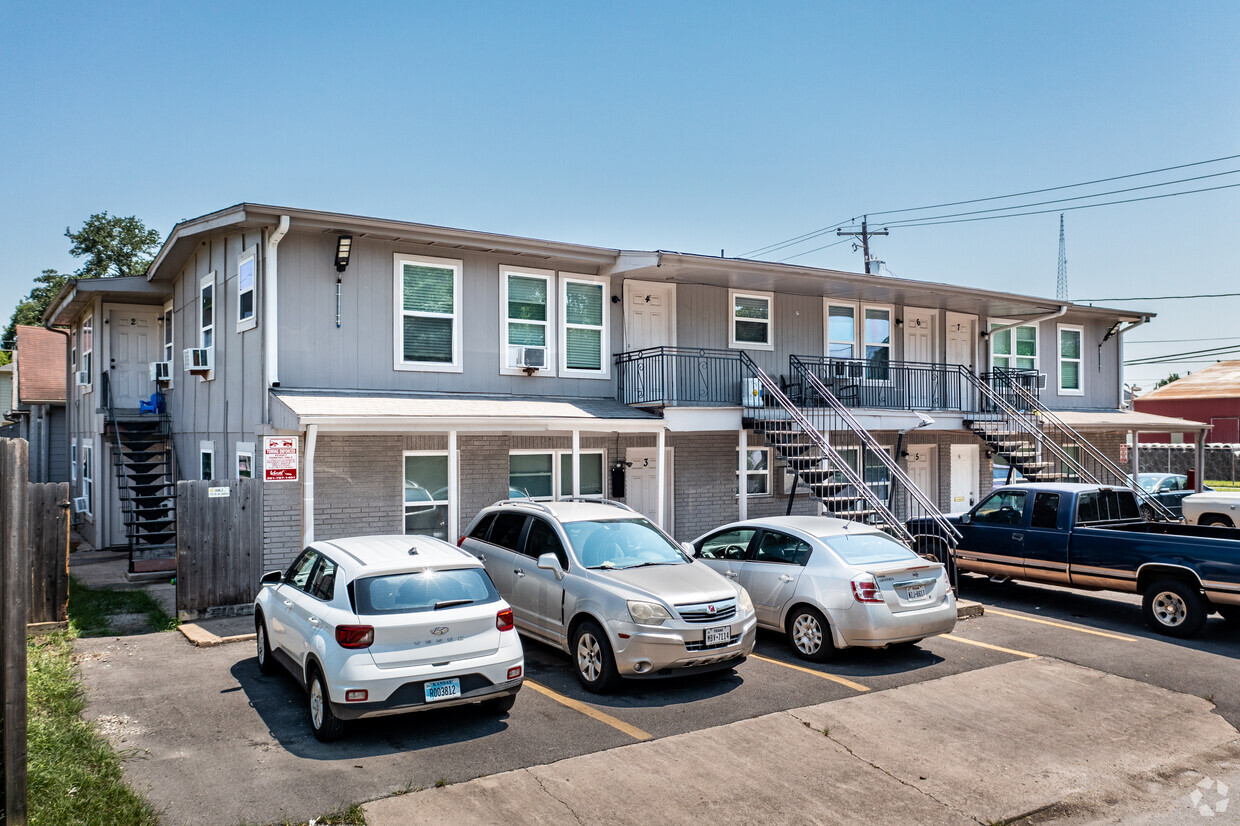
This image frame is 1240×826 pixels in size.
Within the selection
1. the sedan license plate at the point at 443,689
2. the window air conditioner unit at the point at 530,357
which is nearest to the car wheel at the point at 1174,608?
the sedan license plate at the point at 443,689

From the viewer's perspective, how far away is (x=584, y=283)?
1535 cm

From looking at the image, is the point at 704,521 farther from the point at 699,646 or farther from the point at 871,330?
the point at 699,646

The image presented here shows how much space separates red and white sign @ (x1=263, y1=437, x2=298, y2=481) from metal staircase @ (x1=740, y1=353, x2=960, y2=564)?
7.78 meters

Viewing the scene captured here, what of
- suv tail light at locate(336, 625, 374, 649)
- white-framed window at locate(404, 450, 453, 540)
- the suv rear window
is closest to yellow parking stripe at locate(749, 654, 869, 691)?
the suv rear window

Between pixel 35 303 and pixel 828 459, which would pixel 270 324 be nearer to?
pixel 828 459

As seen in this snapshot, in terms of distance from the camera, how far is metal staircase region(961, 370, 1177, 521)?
17250 mm

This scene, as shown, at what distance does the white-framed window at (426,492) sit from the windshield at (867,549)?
258 inches

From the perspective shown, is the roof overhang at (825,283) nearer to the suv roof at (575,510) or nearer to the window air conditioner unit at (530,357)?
the window air conditioner unit at (530,357)

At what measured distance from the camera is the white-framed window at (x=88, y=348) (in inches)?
771

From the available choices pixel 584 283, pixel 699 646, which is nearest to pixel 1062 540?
pixel 699 646

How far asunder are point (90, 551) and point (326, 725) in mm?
15318

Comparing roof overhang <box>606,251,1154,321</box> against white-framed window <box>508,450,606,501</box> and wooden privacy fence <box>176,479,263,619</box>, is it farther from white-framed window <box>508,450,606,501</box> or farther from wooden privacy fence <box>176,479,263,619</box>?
wooden privacy fence <box>176,479,263,619</box>

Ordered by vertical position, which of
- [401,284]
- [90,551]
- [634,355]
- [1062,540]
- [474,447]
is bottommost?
[90,551]

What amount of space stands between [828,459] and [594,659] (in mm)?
7811
